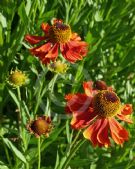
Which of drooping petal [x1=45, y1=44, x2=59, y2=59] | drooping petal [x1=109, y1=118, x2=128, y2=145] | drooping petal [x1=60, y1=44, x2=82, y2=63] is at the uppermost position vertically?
drooping petal [x1=45, y1=44, x2=59, y2=59]

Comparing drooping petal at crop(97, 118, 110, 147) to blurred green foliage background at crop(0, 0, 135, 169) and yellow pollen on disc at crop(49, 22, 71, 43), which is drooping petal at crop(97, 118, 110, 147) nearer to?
blurred green foliage background at crop(0, 0, 135, 169)

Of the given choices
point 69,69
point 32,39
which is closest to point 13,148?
point 32,39

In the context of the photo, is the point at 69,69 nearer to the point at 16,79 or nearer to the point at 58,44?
the point at 58,44

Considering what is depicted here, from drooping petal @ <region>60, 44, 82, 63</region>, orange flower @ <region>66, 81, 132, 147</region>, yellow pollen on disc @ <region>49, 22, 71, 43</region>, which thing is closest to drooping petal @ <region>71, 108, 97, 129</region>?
orange flower @ <region>66, 81, 132, 147</region>

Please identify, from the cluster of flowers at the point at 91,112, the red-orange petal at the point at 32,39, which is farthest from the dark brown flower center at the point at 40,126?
the red-orange petal at the point at 32,39

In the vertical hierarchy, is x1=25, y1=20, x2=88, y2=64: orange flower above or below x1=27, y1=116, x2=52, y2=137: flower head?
above

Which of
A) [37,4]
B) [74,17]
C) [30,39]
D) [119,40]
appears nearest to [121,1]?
[119,40]

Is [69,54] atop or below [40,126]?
atop
